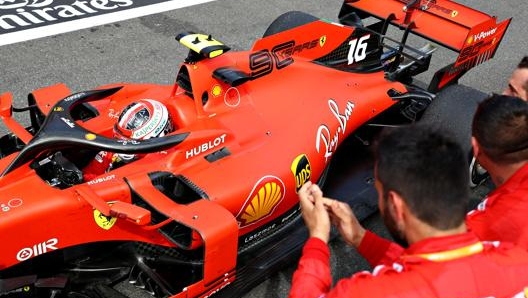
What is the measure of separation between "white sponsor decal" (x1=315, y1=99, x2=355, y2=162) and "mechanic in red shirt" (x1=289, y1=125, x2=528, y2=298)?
2.01 m

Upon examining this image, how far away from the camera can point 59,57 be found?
6305 millimetres

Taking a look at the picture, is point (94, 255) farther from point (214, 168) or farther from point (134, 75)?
point (134, 75)

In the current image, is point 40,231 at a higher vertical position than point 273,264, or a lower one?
higher

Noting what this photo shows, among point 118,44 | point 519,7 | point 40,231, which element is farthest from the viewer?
point 519,7

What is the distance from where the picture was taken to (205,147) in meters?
3.53

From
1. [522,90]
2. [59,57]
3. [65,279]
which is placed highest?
[522,90]

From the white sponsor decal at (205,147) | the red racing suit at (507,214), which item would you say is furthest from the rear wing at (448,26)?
the red racing suit at (507,214)

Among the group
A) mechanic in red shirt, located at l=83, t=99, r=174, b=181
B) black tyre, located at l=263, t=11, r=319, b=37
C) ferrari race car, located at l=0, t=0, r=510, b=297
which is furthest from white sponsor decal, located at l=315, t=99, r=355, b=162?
black tyre, located at l=263, t=11, r=319, b=37

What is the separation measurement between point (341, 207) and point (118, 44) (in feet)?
16.1

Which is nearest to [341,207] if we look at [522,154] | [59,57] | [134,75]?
[522,154]

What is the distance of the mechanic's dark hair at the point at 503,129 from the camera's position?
7.89ft

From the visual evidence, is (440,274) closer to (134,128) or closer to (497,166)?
(497,166)

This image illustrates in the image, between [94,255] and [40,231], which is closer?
[40,231]

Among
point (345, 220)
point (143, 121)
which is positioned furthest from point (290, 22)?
point (345, 220)
